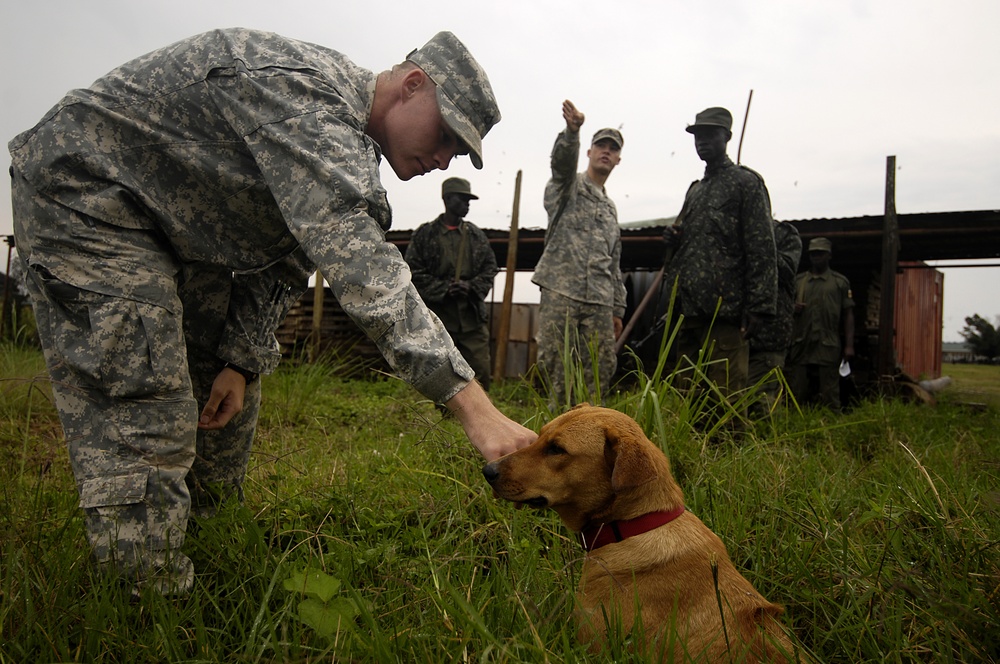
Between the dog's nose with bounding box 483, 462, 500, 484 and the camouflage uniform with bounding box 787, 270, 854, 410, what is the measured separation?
745cm

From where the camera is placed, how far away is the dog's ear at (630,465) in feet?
6.82

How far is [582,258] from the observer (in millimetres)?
5906

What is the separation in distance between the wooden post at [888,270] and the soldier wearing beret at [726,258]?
4146 millimetres

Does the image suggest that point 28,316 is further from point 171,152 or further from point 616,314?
point 171,152

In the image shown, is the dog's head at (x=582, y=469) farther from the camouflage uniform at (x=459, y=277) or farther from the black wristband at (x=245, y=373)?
the camouflage uniform at (x=459, y=277)

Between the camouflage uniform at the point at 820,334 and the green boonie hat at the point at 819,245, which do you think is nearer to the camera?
the camouflage uniform at the point at 820,334

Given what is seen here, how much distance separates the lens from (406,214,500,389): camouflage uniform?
292 inches

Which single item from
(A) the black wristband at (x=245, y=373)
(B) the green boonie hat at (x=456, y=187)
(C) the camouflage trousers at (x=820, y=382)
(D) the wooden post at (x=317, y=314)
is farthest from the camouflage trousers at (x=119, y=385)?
(D) the wooden post at (x=317, y=314)

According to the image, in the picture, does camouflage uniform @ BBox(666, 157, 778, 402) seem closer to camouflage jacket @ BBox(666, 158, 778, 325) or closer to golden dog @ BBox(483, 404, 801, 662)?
camouflage jacket @ BBox(666, 158, 778, 325)

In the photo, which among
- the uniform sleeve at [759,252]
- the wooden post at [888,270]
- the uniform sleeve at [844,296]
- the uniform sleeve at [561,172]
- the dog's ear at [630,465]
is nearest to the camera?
the dog's ear at [630,465]

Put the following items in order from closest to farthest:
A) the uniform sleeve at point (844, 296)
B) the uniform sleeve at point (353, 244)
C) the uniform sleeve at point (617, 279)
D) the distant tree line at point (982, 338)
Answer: the uniform sleeve at point (353, 244)
the uniform sleeve at point (617, 279)
the uniform sleeve at point (844, 296)
the distant tree line at point (982, 338)

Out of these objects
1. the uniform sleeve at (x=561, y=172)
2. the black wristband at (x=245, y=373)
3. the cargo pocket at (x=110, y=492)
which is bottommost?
the cargo pocket at (x=110, y=492)

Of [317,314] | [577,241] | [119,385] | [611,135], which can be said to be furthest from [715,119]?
[317,314]

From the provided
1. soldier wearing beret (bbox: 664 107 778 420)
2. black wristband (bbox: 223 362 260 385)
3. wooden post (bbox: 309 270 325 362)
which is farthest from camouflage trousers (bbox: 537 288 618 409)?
wooden post (bbox: 309 270 325 362)
